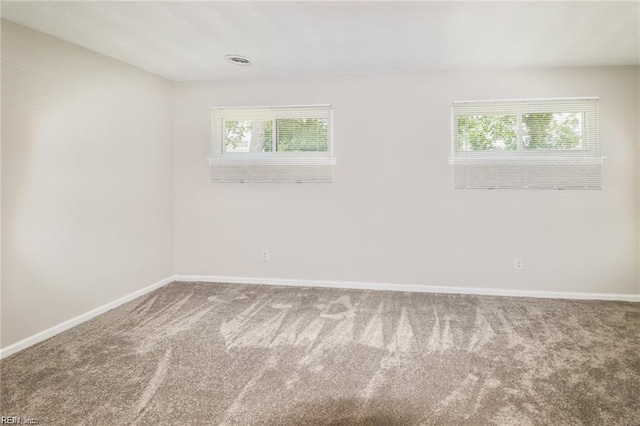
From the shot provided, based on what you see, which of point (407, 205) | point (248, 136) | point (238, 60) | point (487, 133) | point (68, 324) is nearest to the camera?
point (68, 324)

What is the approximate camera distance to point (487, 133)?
3.69 m

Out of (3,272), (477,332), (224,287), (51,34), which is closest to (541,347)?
(477,332)

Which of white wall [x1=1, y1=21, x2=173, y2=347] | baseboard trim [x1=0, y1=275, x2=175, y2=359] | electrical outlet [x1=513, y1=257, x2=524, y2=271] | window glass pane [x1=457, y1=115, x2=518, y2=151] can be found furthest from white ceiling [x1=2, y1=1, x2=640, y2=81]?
baseboard trim [x1=0, y1=275, x2=175, y2=359]

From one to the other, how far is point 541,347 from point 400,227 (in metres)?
1.70

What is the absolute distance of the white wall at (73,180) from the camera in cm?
248

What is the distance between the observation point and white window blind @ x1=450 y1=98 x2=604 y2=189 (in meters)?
3.51

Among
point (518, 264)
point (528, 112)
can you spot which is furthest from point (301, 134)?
point (518, 264)

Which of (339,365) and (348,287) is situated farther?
(348,287)

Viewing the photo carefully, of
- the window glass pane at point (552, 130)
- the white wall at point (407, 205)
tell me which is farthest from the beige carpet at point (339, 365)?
the window glass pane at point (552, 130)

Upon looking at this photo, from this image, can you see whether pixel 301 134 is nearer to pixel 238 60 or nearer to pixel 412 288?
pixel 238 60

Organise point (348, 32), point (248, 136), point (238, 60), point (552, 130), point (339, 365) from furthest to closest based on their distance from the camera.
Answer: point (248, 136) < point (552, 130) < point (238, 60) < point (348, 32) < point (339, 365)

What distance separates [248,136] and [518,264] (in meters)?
3.25

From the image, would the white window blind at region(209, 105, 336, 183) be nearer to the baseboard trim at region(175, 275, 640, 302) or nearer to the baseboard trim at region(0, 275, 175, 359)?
the baseboard trim at region(175, 275, 640, 302)

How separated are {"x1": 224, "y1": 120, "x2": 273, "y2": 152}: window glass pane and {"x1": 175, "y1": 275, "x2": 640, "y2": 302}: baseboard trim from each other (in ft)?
5.02
